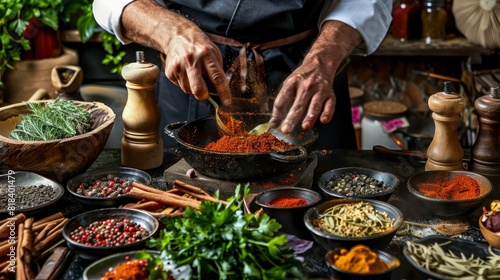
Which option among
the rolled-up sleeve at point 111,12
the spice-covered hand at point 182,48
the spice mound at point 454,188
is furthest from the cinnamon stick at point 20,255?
the spice mound at point 454,188

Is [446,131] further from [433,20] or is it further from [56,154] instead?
[433,20]

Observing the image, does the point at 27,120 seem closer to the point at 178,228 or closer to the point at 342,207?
the point at 178,228

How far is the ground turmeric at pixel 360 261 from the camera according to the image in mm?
1598

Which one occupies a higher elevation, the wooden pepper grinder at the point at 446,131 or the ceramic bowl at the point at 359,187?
the wooden pepper grinder at the point at 446,131

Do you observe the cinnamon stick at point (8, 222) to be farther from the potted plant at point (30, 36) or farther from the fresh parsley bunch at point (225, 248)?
the potted plant at point (30, 36)

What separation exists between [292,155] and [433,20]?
118 inches

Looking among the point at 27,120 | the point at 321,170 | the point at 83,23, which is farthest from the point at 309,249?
the point at 83,23

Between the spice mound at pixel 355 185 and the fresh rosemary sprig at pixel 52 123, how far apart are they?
957 mm

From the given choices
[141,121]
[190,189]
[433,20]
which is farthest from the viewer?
[433,20]

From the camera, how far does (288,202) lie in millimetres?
1984

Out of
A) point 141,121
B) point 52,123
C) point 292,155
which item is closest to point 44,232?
point 52,123

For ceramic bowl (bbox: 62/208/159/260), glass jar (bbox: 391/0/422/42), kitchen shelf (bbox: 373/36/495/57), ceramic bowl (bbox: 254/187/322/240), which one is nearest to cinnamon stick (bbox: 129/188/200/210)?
ceramic bowl (bbox: 62/208/159/260)

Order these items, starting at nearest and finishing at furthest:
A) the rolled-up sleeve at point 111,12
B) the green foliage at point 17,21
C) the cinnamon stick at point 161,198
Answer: the cinnamon stick at point 161,198, the rolled-up sleeve at point 111,12, the green foliage at point 17,21

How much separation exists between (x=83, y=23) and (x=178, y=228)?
2820 mm
